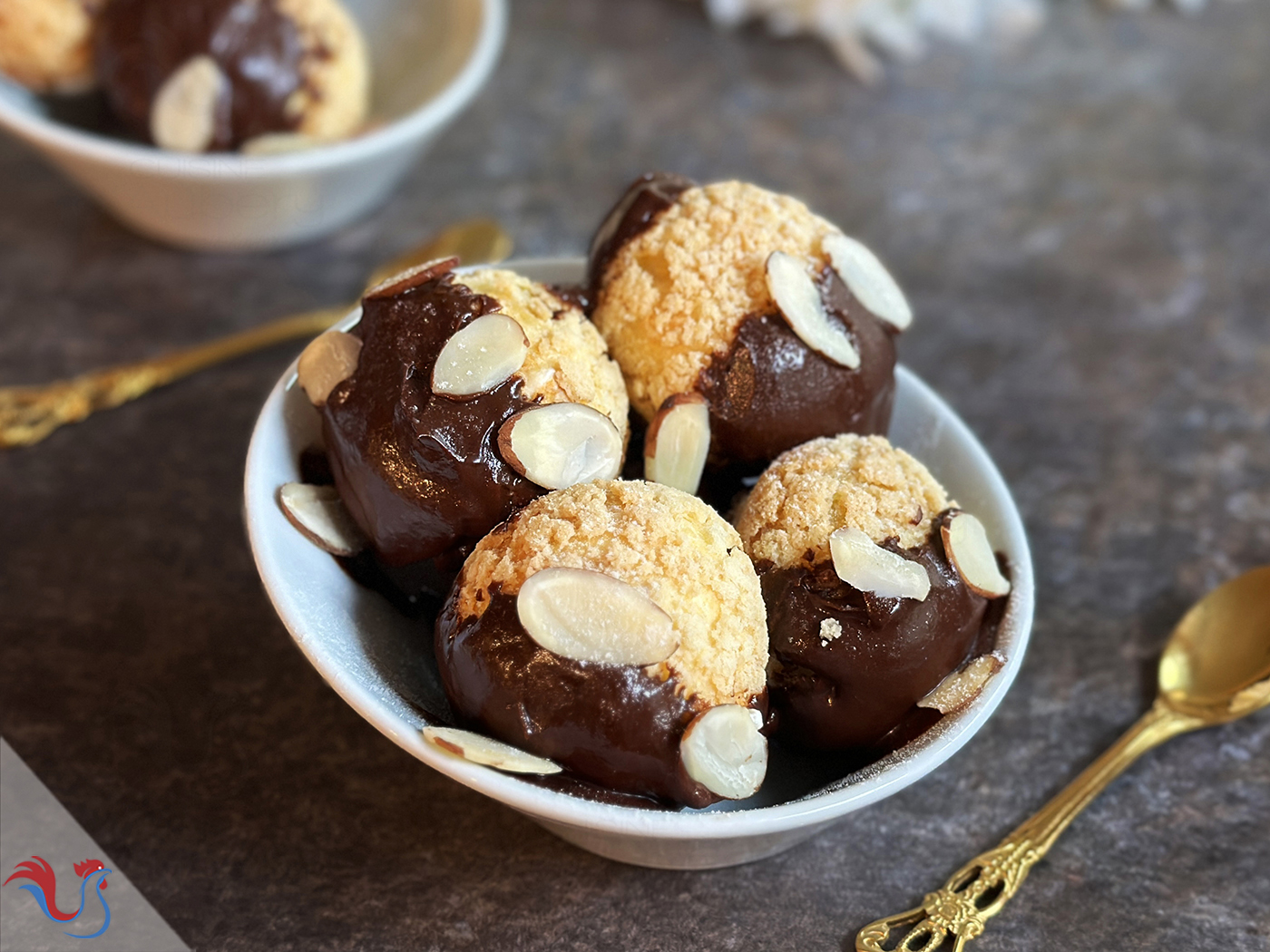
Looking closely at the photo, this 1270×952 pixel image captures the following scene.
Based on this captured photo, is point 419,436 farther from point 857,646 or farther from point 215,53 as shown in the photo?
point 215,53

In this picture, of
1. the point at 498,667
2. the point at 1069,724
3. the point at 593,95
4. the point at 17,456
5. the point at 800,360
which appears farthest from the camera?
the point at 593,95

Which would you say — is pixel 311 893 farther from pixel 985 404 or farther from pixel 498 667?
pixel 985 404

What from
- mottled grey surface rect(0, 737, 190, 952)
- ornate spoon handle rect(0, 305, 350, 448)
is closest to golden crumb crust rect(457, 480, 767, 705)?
mottled grey surface rect(0, 737, 190, 952)

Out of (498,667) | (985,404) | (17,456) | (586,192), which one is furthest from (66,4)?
(985,404)

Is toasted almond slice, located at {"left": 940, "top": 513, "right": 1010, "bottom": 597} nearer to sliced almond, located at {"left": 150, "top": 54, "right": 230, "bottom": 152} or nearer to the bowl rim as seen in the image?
the bowl rim

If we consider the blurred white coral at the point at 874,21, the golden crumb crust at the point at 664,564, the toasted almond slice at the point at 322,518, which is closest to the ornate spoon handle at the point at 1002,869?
the golden crumb crust at the point at 664,564
